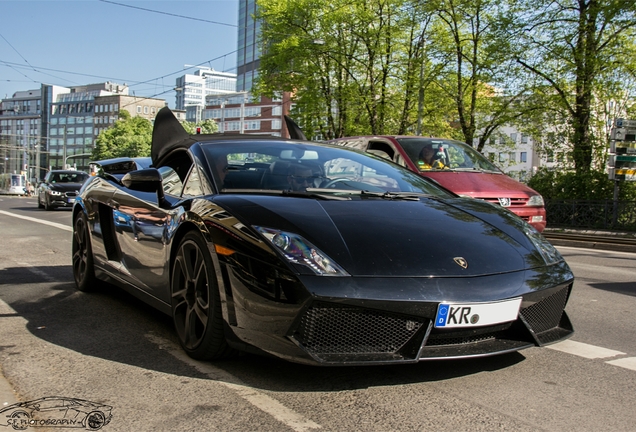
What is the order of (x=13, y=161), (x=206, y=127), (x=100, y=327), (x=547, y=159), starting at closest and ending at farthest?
(x=100, y=327) < (x=547, y=159) < (x=206, y=127) < (x=13, y=161)

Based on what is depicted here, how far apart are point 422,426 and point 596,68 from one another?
2230cm

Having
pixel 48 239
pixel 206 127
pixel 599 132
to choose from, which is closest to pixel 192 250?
pixel 48 239

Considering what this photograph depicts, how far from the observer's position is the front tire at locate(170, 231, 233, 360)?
3.35 meters

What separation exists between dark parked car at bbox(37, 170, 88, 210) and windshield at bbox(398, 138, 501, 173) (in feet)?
55.9

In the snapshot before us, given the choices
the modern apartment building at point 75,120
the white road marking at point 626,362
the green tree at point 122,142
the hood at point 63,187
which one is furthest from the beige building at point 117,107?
the white road marking at point 626,362

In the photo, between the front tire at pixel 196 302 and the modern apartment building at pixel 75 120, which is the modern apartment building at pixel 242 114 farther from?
the front tire at pixel 196 302

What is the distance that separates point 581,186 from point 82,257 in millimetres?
19595

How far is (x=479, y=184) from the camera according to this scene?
9.98 m

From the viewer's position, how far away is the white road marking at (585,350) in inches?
151

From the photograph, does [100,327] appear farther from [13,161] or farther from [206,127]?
[13,161]

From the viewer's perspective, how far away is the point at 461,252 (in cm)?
324

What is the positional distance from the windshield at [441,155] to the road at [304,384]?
6070 millimetres

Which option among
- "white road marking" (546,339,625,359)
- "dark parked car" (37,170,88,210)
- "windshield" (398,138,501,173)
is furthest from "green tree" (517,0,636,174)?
"white road marking" (546,339,625,359)

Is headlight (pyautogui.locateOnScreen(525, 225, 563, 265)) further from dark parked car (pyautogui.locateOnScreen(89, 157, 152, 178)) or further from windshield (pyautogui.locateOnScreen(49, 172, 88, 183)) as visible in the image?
windshield (pyautogui.locateOnScreen(49, 172, 88, 183))
